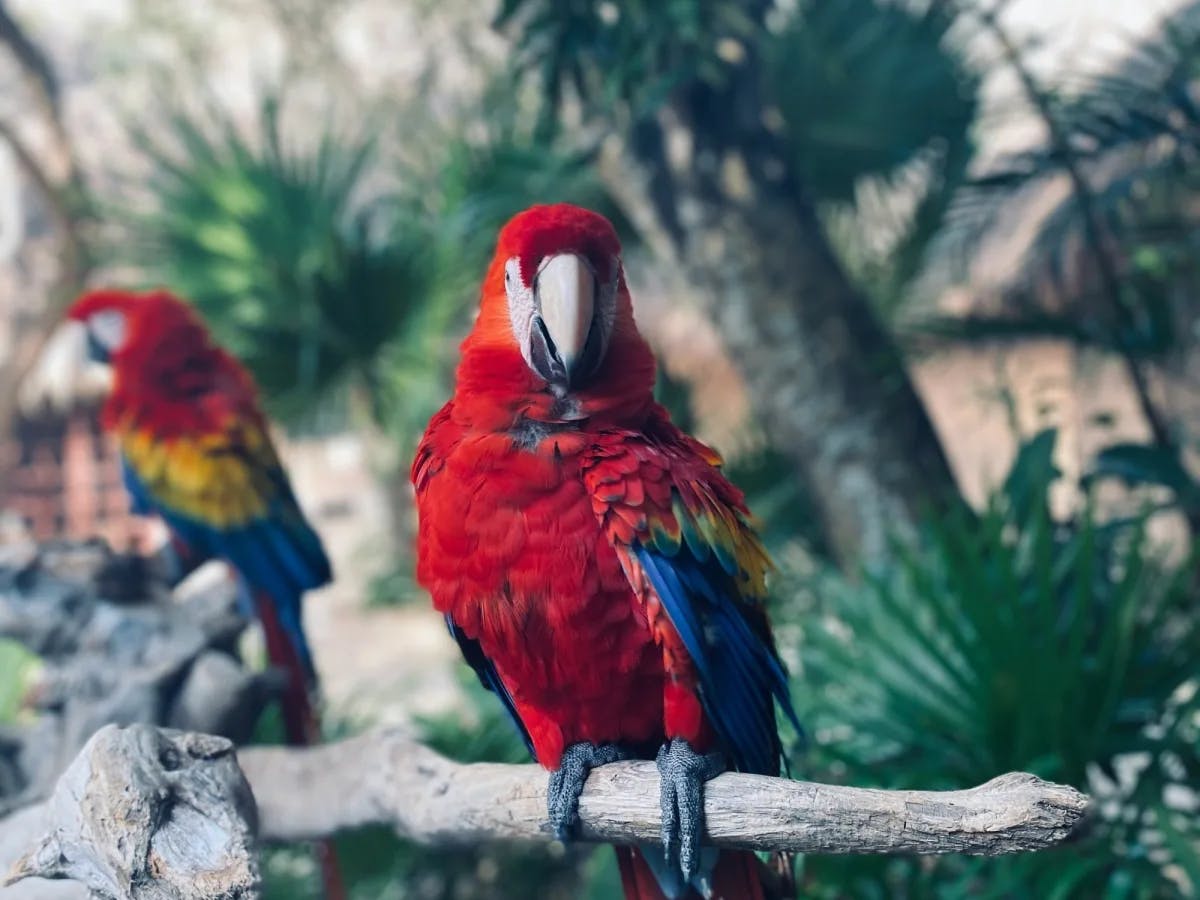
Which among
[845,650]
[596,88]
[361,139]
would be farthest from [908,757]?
[361,139]

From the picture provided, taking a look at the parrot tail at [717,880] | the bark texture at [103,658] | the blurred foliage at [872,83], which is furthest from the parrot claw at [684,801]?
the blurred foliage at [872,83]

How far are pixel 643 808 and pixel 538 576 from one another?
25 centimetres

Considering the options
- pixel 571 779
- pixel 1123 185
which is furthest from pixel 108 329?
pixel 1123 185

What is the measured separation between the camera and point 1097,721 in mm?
1396

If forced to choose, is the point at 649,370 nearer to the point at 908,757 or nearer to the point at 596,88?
the point at 908,757

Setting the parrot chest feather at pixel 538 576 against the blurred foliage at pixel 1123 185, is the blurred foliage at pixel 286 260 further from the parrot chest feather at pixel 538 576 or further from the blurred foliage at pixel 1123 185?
the parrot chest feather at pixel 538 576

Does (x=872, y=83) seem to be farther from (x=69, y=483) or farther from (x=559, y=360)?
(x=69, y=483)

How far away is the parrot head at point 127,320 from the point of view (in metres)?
1.79

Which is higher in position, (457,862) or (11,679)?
(11,679)

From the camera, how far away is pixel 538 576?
2.93 feet

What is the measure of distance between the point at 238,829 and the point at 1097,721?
3.95 ft

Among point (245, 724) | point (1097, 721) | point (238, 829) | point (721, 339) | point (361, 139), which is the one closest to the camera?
point (238, 829)

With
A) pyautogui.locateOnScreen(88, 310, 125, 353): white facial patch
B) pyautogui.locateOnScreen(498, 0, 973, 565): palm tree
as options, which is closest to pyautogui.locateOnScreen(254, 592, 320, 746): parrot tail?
pyautogui.locateOnScreen(88, 310, 125, 353): white facial patch

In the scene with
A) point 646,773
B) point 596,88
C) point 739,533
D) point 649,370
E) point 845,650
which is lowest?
point 845,650
